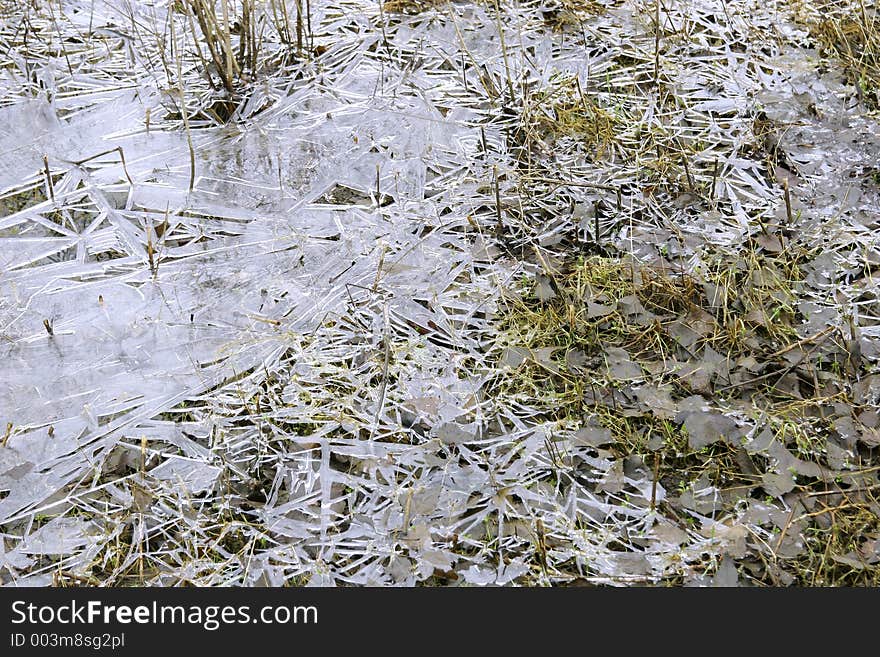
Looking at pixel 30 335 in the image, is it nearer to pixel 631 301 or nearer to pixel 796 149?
pixel 631 301

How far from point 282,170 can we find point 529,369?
45.5 inches

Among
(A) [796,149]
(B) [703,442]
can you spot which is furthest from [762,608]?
(A) [796,149]

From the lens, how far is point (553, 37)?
11.5 ft

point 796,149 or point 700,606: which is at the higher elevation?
point 796,149

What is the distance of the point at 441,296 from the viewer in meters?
2.56

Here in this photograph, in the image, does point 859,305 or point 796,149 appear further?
point 796,149

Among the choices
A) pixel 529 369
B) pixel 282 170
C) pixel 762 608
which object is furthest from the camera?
pixel 282 170

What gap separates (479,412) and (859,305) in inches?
43.7

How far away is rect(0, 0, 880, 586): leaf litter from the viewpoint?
6.73 feet

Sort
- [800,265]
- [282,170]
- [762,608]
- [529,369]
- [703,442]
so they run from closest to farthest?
1. [762,608]
2. [703,442]
3. [529,369]
4. [800,265]
5. [282,170]

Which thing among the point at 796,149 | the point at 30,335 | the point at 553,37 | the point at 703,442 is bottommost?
the point at 703,442

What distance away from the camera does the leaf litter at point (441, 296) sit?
80.8 inches

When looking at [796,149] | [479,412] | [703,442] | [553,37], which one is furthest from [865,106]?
[479,412]

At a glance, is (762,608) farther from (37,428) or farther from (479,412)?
(37,428)
